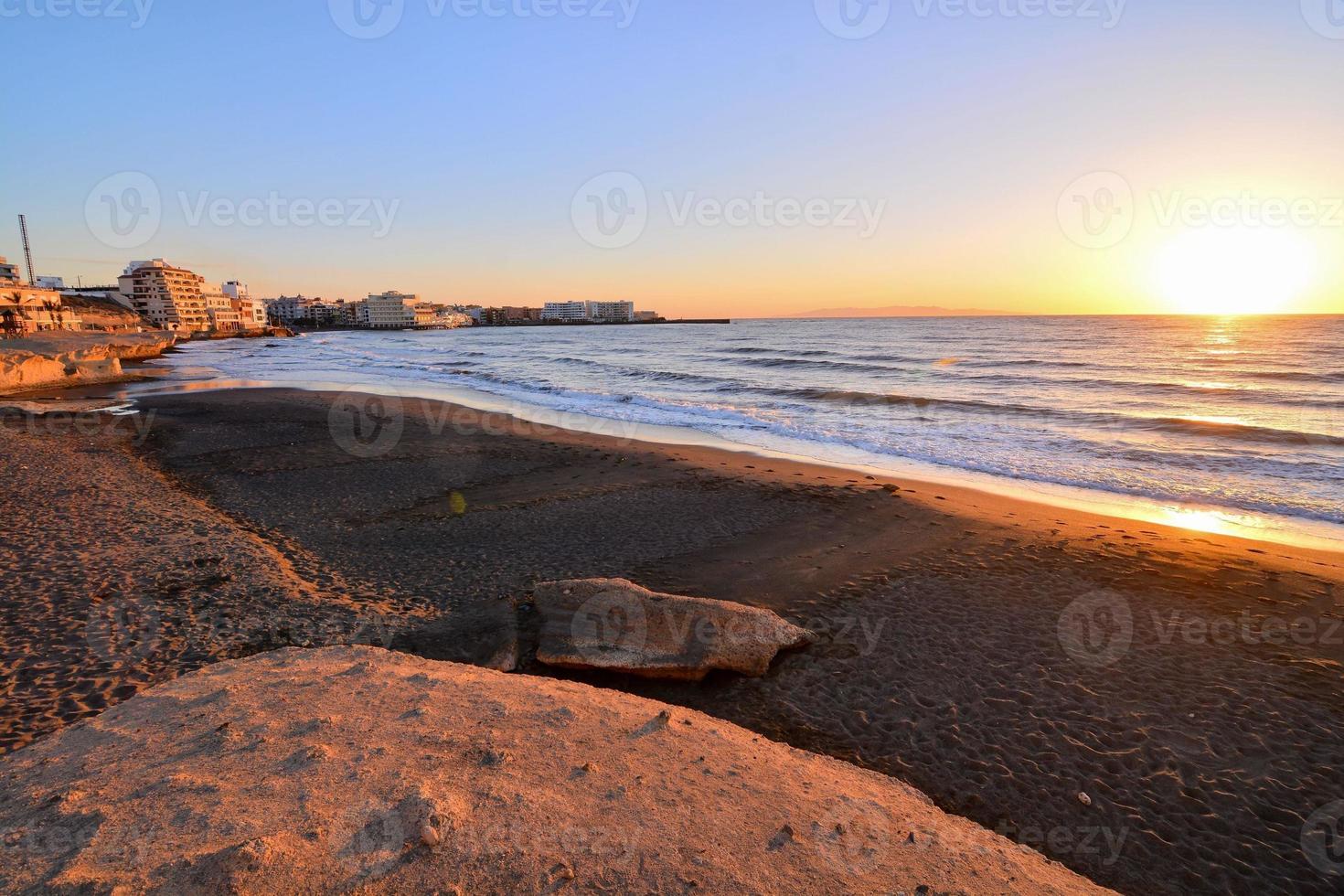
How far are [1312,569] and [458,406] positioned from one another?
24.7 metres

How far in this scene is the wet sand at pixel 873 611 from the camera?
15.4 ft

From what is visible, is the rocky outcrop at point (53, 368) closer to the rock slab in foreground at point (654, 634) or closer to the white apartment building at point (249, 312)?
the rock slab in foreground at point (654, 634)

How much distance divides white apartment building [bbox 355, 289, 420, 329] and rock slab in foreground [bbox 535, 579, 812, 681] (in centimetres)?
18903

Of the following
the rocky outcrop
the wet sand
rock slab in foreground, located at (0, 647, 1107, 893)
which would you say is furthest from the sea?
rock slab in foreground, located at (0, 647, 1107, 893)

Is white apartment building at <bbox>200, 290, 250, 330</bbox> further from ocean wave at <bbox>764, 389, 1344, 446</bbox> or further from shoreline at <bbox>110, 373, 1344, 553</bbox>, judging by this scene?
ocean wave at <bbox>764, 389, 1344, 446</bbox>

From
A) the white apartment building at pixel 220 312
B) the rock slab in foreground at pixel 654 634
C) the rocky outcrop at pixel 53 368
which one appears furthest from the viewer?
the white apartment building at pixel 220 312

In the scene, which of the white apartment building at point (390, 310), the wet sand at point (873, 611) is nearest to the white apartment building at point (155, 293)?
the white apartment building at point (390, 310)

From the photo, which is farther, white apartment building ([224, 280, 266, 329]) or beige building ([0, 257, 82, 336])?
white apartment building ([224, 280, 266, 329])

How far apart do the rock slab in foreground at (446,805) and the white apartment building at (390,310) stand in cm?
19070

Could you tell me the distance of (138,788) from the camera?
3482 millimetres

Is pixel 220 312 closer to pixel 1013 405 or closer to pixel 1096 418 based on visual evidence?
pixel 1013 405

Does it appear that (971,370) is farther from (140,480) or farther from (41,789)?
(41,789)

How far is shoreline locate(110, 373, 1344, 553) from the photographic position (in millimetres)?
10555

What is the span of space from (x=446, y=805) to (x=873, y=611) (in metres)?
5.43
